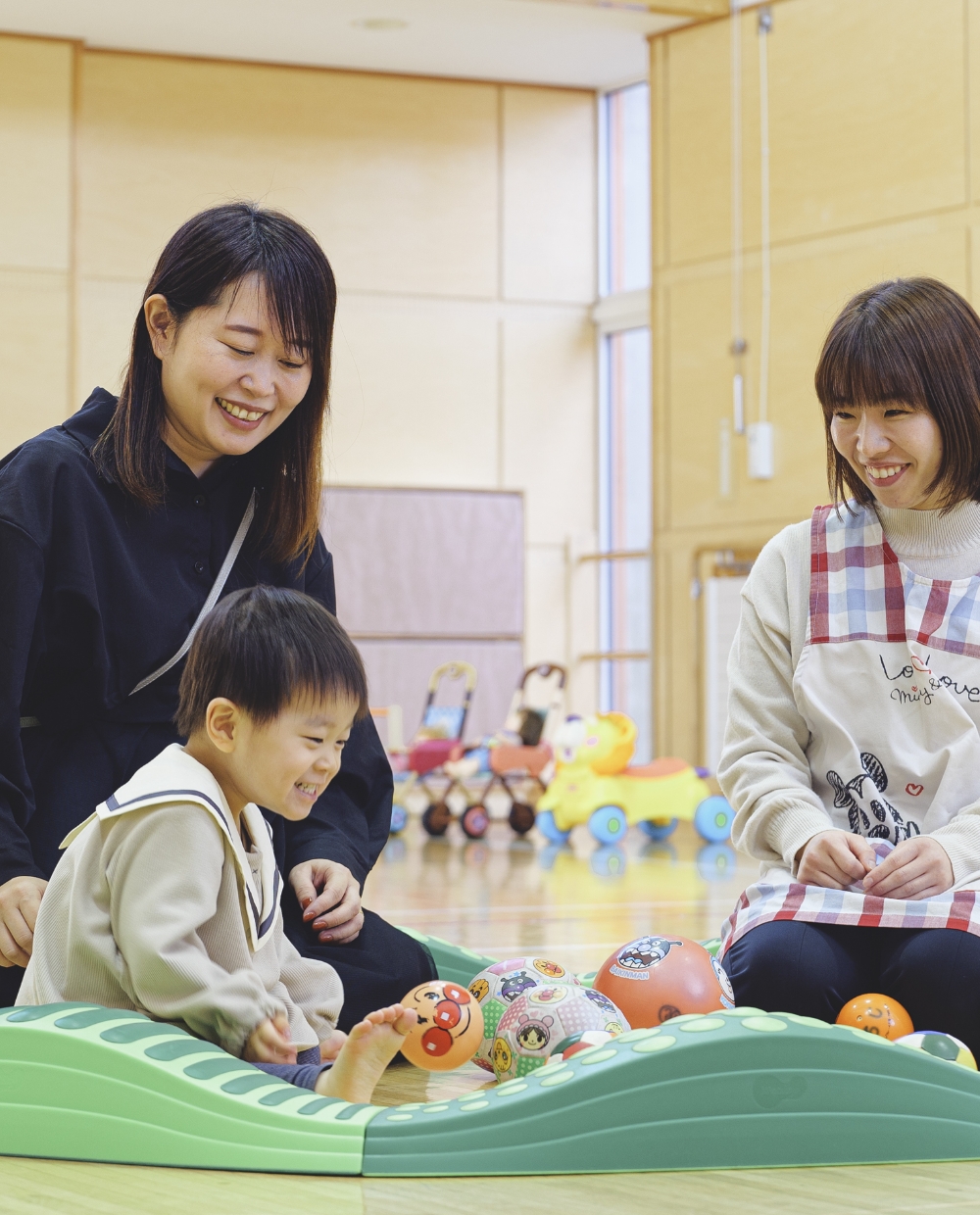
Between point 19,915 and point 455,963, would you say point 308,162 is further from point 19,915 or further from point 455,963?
point 19,915

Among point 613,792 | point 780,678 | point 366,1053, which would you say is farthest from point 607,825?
point 366,1053

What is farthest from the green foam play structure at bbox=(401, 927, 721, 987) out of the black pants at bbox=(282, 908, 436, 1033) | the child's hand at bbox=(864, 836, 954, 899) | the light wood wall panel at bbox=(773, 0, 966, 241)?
the light wood wall panel at bbox=(773, 0, 966, 241)

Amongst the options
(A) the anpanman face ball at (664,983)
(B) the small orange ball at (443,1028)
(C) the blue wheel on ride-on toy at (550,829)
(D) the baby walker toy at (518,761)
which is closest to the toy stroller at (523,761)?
(D) the baby walker toy at (518,761)

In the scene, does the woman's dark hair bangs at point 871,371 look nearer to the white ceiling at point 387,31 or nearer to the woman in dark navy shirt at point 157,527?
the woman in dark navy shirt at point 157,527

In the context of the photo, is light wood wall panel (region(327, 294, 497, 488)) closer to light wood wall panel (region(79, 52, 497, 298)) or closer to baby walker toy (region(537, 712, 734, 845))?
light wood wall panel (region(79, 52, 497, 298))

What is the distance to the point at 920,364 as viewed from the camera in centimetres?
193

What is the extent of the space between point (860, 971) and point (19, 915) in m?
1.01

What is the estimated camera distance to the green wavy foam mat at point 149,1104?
4.71 ft

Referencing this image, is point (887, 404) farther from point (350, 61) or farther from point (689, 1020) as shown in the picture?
point (350, 61)

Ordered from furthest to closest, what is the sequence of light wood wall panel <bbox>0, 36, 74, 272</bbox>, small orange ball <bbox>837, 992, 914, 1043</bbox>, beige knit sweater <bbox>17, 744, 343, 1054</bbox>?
light wood wall panel <bbox>0, 36, 74, 272</bbox>, small orange ball <bbox>837, 992, 914, 1043</bbox>, beige knit sweater <bbox>17, 744, 343, 1054</bbox>

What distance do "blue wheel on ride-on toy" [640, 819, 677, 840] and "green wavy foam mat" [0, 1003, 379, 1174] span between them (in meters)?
5.14

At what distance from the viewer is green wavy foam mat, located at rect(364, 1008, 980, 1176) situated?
1403mm

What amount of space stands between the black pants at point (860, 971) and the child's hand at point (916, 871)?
56mm

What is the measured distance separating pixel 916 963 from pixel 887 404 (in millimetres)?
673
